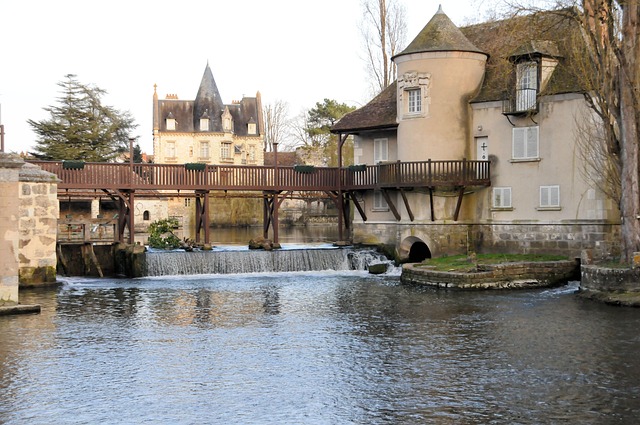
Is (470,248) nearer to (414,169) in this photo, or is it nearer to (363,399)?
(414,169)

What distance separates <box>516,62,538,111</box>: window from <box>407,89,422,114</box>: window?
13.0ft

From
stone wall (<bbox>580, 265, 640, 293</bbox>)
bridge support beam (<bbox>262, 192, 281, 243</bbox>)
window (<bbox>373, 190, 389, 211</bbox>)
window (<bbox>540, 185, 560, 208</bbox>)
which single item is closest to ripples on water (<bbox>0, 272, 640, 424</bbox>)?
stone wall (<bbox>580, 265, 640, 293</bbox>)

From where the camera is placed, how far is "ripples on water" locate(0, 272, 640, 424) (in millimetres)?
11305

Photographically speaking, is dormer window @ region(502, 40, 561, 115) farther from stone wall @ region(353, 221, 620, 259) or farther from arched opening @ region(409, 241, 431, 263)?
arched opening @ region(409, 241, 431, 263)

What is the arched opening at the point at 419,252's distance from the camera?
32.0m

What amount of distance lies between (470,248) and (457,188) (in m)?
2.39

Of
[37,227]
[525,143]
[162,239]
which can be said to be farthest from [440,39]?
[37,227]

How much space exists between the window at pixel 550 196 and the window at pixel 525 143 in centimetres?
129

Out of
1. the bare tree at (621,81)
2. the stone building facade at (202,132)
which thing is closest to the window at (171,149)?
the stone building facade at (202,132)

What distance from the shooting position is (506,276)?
2473cm

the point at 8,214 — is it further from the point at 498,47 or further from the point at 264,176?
the point at 498,47

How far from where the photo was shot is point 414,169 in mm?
30156

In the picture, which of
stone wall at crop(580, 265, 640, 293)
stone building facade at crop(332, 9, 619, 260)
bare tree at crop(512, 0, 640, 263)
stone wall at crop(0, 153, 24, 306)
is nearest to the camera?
stone wall at crop(0, 153, 24, 306)

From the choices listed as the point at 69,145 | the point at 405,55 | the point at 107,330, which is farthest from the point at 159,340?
the point at 69,145
